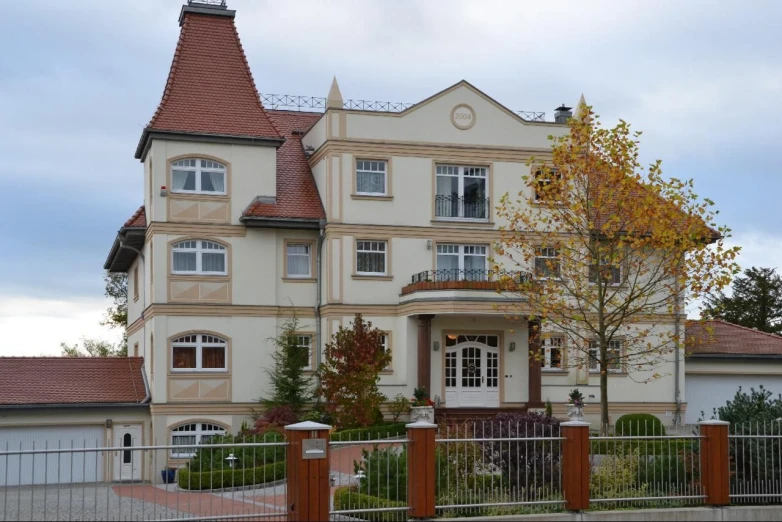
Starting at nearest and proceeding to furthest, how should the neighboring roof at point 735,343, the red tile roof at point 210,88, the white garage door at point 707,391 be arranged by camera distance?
the red tile roof at point 210,88 < the white garage door at point 707,391 < the neighboring roof at point 735,343

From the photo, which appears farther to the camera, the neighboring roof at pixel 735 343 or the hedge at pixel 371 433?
the neighboring roof at pixel 735 343

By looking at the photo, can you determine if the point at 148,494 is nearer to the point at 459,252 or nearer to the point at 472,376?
the point at 472,376

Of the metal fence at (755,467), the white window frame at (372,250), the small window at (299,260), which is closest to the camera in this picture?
the metal fence at (755,467)

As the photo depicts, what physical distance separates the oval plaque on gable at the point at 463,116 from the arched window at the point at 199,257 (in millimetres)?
8167

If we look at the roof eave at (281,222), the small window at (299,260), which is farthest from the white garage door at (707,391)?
the roof eave at (281,222)

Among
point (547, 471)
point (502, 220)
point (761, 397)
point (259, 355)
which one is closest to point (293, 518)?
point (547, 471)

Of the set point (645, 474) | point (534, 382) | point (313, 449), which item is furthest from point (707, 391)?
point (313, 449)

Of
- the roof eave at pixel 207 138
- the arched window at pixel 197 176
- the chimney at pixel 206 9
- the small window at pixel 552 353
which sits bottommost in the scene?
the small window at pixel 552 353

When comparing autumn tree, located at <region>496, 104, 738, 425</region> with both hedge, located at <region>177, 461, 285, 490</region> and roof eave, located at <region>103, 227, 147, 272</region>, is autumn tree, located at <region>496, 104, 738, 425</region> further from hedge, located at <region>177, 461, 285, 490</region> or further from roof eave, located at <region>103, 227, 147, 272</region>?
roof eave, located at <region>103, 227, 147, 272</region>

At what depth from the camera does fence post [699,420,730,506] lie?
60.7 feet

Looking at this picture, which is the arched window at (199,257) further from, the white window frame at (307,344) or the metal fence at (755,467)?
the metal fence at (755,467)

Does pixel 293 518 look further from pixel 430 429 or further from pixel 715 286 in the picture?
pixel 715 286

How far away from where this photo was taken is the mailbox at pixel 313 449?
15.8 meters

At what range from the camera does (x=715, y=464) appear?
18.6 metres
